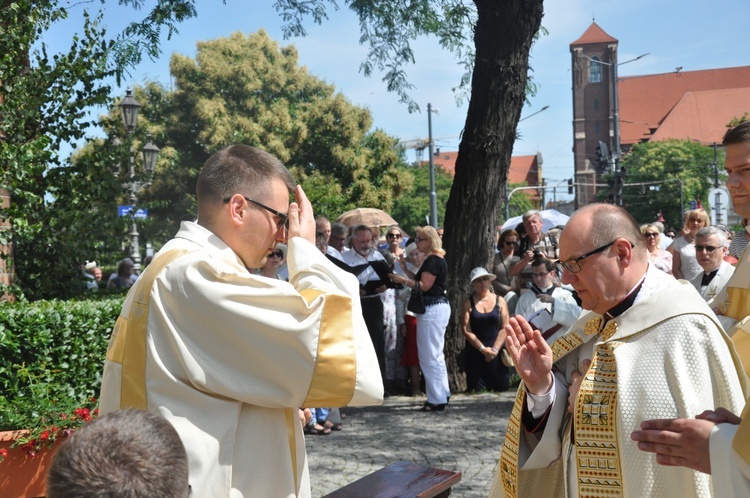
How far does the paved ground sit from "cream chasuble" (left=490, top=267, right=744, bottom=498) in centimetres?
310

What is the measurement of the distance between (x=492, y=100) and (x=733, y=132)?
20.4ft

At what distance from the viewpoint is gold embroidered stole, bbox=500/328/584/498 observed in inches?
124

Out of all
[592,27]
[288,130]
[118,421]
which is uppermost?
[592,27]

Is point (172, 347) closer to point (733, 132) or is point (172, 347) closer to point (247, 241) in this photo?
point (247, 241)

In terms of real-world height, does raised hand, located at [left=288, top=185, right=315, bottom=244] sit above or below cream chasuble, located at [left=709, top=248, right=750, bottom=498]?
above

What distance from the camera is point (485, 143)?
9336 mm

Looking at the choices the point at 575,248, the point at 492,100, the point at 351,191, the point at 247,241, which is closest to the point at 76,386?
the point at 247,241

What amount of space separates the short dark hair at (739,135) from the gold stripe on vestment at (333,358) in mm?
1868

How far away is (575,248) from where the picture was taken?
296 centimetres

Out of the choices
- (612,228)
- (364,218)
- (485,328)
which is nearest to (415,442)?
(485,328)

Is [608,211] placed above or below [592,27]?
below

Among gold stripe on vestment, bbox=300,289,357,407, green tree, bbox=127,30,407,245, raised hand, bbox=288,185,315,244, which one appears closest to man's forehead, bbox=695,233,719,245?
raised hand, bbox=288,185,315,244

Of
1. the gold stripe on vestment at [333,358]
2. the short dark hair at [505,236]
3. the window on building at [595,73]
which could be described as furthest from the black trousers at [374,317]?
the window on building at [595,73]

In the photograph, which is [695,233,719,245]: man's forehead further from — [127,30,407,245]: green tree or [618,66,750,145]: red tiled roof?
[618,66,750,145]: red tiled roof
